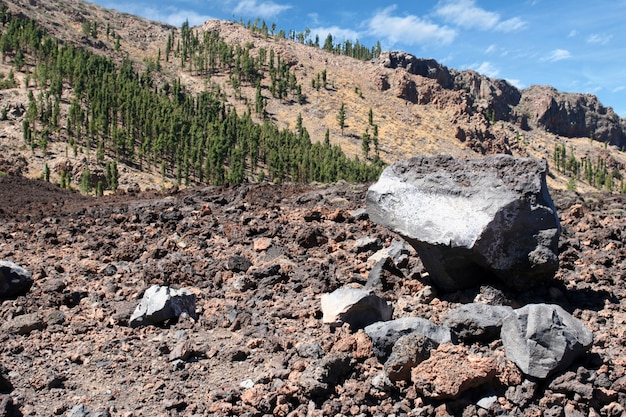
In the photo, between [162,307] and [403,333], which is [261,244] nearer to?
[162,307]

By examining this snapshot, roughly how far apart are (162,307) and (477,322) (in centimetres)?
418

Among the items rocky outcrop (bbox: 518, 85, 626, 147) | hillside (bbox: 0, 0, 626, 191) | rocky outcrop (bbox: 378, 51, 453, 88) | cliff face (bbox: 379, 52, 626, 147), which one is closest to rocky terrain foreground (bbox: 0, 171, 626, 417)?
hillside (bbox: 0, 0, 626, 191)

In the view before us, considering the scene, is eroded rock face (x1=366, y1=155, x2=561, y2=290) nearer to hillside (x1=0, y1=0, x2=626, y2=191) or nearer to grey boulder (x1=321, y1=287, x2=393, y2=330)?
grey boulder (x1=321, y1=287, x2=393, y2=330)

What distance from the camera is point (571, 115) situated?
158 meters

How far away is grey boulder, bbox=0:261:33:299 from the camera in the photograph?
27.7ft

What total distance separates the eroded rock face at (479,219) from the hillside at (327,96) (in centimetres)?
4040

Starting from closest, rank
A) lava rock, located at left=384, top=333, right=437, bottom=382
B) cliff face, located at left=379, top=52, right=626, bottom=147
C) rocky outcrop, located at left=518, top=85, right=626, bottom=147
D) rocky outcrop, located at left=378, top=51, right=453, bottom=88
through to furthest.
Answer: lava rock, located at left=384, top=333, right=437, bottom=382 < rocky outcrop, located at left=378, top=51, right=453, bottom=88 < cliff face, located at left=379, top=52, right=626, bottom=147 < rocky outcrop, located at left=518, top=85, right=626, bottom=147

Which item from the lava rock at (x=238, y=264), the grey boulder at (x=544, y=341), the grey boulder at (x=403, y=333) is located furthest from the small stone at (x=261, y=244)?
the grey boulder at (x=544, y=341)

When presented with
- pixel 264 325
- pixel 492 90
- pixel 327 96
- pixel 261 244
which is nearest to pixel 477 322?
pixel 264 325

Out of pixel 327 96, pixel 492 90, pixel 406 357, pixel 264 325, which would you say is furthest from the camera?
pixel 492 90

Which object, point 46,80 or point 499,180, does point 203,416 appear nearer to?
point 499,180

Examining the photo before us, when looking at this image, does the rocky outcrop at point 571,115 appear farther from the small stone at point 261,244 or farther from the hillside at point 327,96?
the small stone at point 261,244

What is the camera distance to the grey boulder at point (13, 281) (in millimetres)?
8453

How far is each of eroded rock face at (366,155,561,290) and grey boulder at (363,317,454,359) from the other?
117cm
